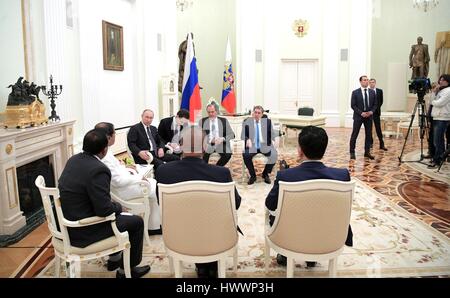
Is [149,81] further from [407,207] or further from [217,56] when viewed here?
[407,207]

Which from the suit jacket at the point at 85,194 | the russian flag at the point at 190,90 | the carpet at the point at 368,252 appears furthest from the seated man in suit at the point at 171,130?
the suit jacket at the point at 85,194

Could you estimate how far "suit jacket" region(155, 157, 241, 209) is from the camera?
9.90ft

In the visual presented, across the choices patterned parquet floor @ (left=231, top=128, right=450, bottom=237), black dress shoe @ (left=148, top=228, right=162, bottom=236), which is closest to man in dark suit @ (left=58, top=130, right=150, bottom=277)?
black dress shoe @ (left=148, top=228, right=162, bottom=236)

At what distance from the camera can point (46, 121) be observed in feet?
17.5

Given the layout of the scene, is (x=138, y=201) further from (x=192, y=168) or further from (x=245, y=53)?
(x=245, y=53)

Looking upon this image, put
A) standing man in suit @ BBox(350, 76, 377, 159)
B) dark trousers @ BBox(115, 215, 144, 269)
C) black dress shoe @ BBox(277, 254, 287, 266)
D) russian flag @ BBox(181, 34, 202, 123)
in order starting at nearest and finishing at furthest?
dark trousers @ BBox(115, 215, 144, 269)
black dress shoe @ BBox(277, 254, 287, 266)
russian flag @ BBox(181, 34, 202, 123)
standing man in suit @ BBox(350, 76, 377, 159)

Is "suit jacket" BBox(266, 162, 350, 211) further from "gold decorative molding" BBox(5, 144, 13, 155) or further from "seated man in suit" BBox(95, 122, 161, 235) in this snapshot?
"gold decorative molding" BBox(5, 144, 13, 155)

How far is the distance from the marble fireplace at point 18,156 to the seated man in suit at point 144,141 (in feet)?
3.30

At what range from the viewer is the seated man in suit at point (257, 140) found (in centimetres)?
657

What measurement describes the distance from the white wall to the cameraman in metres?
6.73

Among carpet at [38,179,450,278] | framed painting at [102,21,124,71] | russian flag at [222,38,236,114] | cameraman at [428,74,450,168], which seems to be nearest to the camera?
carpet at [38,179,450,278]

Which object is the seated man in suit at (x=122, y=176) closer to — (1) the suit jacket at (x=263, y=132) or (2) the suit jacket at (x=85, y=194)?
(2) the suit jacket at (x=85, y=194)
